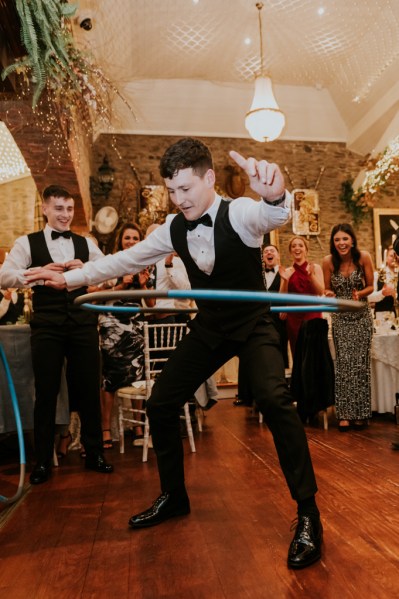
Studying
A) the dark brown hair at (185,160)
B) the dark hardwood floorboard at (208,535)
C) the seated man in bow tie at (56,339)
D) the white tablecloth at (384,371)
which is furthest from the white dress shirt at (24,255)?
the white tablecloth at (384,371)

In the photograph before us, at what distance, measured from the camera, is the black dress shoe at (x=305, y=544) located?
70.7 inches

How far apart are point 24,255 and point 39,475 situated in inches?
53.3

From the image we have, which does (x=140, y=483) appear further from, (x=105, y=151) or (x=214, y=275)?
(x=105, y=151)

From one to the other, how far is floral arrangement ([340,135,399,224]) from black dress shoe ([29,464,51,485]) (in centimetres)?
654

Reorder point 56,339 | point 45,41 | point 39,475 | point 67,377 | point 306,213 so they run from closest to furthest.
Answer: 1. point 45,41
2. point 39,475
3. point 56,339
4. point 67,377
5. point 306,213

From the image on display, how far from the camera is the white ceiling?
6754mm

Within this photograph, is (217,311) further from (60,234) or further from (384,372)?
(384,372)

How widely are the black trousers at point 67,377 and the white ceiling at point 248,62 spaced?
3670 millimetres

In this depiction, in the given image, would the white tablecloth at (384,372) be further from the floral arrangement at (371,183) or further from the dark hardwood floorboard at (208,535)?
the floral arrangement at (371,183)

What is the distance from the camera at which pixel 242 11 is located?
22.5 feet

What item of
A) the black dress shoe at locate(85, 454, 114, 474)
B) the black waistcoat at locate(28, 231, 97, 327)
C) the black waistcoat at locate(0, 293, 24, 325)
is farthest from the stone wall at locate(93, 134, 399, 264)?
the black dress shoe at locate(85, 454, 114, 474)

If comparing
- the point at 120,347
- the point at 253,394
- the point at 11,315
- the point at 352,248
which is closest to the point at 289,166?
the point at 352,248

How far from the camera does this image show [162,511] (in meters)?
2.31

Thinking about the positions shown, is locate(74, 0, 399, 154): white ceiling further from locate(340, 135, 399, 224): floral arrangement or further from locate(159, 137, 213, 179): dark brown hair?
locate(159, 137, 213, 179): dark brown hair
